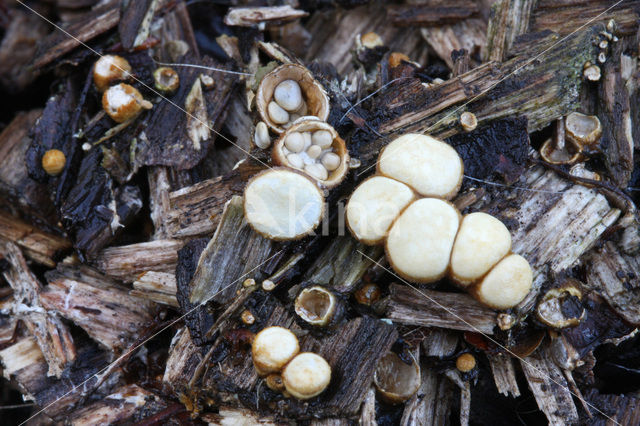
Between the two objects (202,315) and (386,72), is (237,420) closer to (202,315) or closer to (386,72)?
(202,315)

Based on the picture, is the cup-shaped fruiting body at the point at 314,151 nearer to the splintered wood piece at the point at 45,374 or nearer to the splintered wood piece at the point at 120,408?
the splintered wood piece at the point at 120,408

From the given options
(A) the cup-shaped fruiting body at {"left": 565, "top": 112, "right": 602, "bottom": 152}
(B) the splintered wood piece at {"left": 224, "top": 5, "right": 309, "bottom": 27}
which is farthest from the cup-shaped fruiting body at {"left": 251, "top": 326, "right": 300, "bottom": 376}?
(B) the splintered wood piece at {"left": 224, "top": 5, "right": 309, "bottom": 27}

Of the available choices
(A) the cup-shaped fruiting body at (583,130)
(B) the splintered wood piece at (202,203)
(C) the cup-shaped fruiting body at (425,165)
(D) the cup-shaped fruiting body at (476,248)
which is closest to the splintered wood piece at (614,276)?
(A) the cup-shaped fruiting body at (583,130)

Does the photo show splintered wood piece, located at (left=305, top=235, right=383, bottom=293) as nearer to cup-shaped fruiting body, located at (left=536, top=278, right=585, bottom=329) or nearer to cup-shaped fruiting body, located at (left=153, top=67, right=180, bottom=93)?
cup-shaped fruiting body, located at (left=536, top=278, right=585, bottom=329)

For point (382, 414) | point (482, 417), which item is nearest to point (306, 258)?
point (382, 414)

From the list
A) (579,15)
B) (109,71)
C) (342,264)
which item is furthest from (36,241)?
(579,15)
